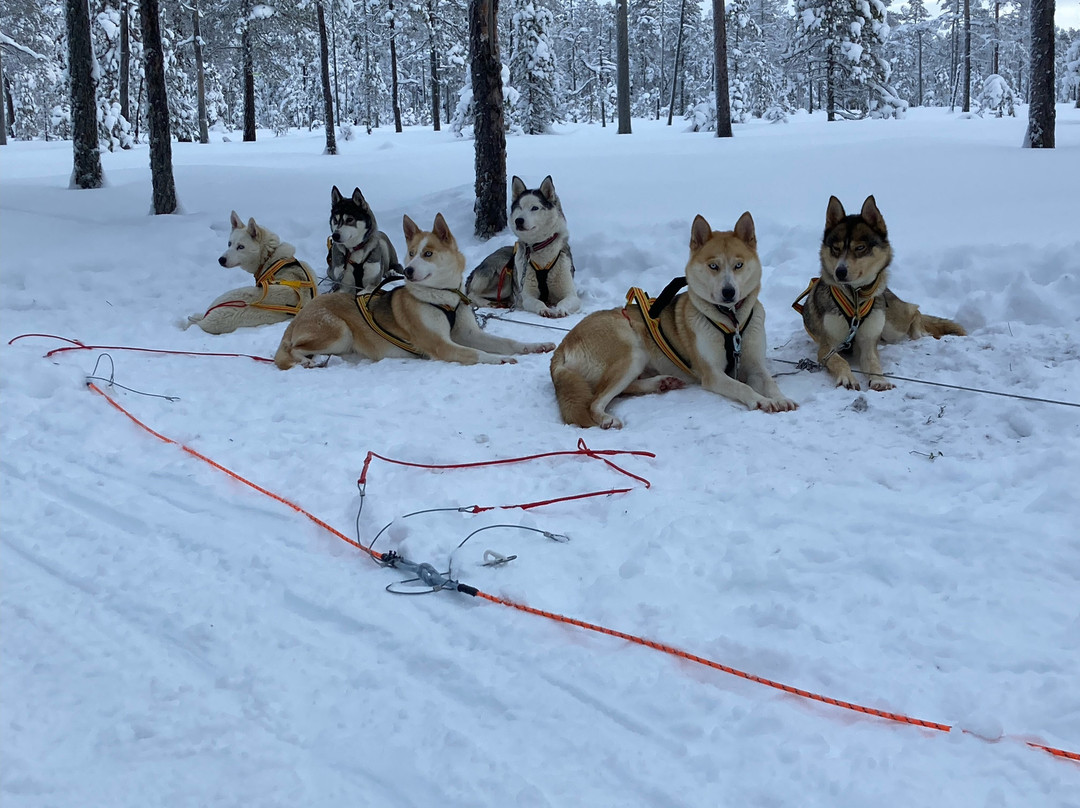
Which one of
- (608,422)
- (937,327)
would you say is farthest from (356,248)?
(937,327)

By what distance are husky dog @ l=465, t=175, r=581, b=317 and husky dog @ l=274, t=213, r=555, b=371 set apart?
1.26m

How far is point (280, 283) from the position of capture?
755 centimetres

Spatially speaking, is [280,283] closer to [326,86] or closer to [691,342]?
[691,342]

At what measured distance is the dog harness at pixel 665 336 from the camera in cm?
472

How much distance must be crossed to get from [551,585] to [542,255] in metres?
5.32

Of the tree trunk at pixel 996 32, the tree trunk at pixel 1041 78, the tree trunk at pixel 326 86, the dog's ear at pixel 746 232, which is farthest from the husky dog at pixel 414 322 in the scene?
the tree trunk at pixel 996 32

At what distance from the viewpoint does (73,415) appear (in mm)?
4734

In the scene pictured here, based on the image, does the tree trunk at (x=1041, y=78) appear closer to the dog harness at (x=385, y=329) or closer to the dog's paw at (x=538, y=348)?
the dog's paw at (x=538, y=348)

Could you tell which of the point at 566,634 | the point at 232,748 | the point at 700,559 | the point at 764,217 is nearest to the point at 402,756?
the point at 232,748

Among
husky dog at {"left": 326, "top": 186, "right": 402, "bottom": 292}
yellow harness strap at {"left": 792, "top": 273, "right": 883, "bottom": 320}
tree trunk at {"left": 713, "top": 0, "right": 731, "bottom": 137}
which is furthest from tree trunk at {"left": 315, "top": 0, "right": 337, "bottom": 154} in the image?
yellow harness strap at {"left": 792, "top": 273, "right": 883, "bottom": 320}

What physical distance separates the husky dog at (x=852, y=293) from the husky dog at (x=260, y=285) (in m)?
5.02

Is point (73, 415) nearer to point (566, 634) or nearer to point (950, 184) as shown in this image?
point (566, 634)

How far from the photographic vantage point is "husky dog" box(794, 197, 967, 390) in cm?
478

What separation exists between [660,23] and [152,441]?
47549mm
